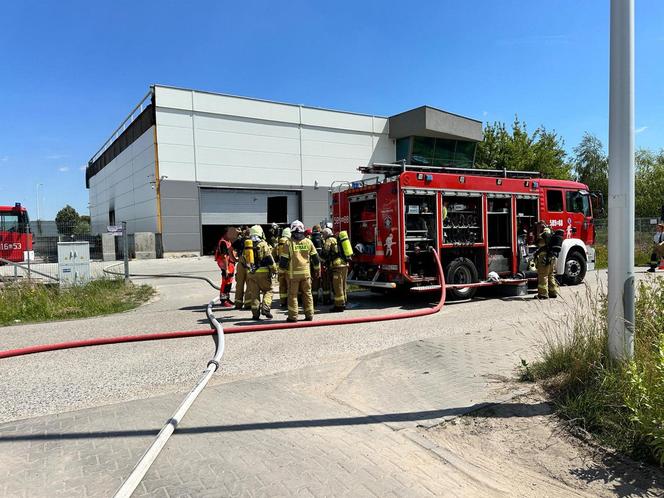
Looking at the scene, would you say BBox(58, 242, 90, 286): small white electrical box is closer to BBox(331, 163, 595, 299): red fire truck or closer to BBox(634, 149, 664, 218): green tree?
BBox(331, 163, 595, 299): red fire truck

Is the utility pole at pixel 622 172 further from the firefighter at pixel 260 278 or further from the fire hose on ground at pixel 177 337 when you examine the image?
the firefighter at pixel 260 278

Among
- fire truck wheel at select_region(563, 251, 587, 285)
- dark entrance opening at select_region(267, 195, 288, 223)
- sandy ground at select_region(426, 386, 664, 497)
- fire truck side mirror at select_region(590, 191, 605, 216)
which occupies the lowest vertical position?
sandy ground at select_region(426, 386, 664, 497)

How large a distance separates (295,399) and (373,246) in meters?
6.03

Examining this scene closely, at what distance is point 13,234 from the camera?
16.7m

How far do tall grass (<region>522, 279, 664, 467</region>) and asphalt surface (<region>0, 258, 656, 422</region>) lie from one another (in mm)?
606

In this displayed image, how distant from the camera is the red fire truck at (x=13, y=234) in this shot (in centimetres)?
1652

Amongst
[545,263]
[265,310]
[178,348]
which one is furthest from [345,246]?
[545,263]

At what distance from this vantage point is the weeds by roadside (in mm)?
9188

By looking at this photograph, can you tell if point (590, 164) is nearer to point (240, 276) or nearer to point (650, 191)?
point (650, 191)

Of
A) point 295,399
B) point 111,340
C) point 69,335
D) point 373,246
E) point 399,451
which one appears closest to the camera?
point 399,451

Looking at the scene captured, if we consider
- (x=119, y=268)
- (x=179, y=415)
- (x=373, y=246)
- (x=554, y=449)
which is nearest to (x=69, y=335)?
(x=179, y=415)

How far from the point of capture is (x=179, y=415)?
3.70 m

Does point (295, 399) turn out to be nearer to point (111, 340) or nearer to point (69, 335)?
point (111, 340)

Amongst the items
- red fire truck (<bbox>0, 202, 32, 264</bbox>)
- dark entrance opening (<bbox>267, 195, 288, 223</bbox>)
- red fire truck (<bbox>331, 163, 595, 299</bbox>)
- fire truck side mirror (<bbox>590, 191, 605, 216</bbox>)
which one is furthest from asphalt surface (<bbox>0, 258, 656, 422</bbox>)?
red fire truck (<bbox>0, 202, 32, 264</bbox>)
